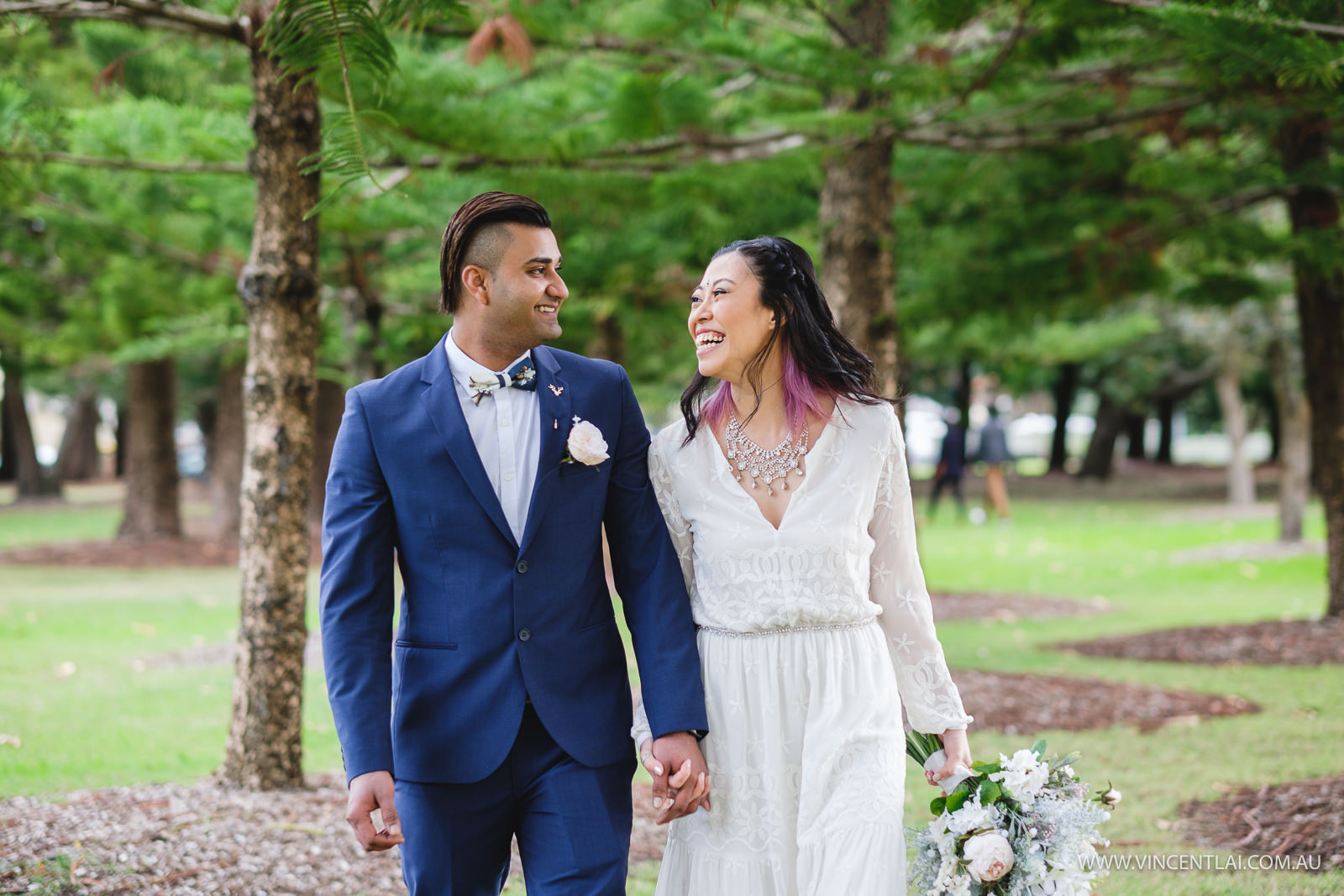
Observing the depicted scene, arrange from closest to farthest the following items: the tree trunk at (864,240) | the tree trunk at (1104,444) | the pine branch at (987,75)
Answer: the pine branch at (987,75) → the tree trunk at (864,240) → the tree trunk at (1104,444)

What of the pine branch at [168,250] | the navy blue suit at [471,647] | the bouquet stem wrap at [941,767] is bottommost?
the bouquet stem wrap at [941,767]

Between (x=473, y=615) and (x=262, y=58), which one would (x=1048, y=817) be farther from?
(x=262, y=58)

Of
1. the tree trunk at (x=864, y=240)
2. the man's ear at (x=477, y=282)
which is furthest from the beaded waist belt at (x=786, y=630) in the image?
the tree trunk at (x=864, y=240)

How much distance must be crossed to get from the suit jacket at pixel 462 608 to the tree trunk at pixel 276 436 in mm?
2500

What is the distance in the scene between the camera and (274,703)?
529cm

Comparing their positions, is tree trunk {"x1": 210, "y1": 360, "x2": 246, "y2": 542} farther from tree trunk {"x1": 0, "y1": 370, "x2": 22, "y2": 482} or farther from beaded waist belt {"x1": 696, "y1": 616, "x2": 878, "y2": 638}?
tree trunk {"x1": 0, "y1": 370, "x2": 22, "y2": 482}

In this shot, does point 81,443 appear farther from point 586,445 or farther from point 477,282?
point 586,445

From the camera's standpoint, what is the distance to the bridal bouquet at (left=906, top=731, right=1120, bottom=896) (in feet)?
8.55

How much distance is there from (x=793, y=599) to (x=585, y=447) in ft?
2.06

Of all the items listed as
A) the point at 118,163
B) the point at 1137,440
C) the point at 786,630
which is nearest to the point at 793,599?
the point at 786,630

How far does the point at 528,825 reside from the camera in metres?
2.81

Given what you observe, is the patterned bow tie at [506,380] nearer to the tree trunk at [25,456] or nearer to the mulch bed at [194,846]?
the mulch bed at [194,846]

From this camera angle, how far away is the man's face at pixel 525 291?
291 centimetres

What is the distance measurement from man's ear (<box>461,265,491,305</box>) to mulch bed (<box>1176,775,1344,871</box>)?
3770mm
